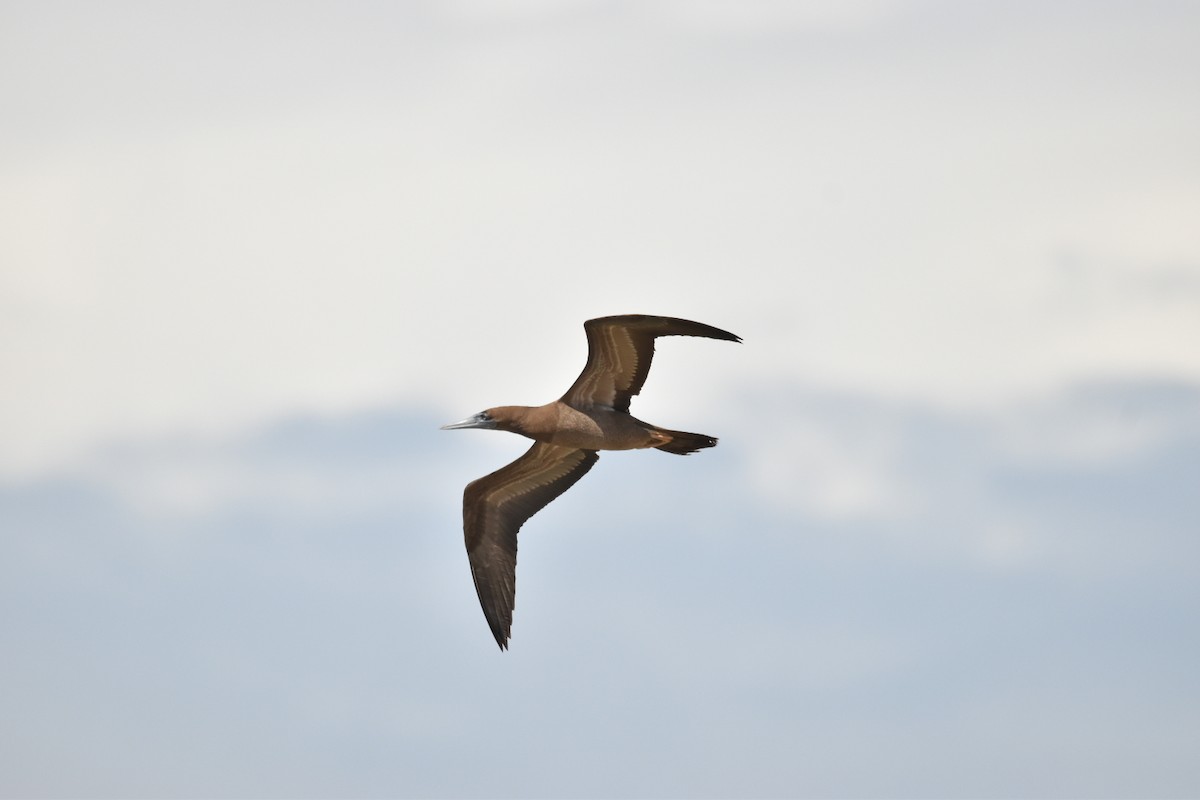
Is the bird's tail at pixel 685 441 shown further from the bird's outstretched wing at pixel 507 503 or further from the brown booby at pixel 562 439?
the bird's outstretched wing at pixel 507 503

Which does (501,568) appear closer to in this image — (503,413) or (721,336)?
(503,413)

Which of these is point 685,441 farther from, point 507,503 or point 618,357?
point 507,503

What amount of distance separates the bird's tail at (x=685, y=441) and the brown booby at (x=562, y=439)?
1cm

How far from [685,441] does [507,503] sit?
152 inches

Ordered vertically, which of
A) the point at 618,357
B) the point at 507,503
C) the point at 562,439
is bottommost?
the point at 507,503

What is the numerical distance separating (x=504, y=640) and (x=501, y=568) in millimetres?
1211

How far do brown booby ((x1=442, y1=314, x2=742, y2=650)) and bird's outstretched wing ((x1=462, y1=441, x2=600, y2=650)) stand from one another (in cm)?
1

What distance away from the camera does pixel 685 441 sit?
19.5m

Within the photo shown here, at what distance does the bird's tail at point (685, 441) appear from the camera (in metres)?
19.4

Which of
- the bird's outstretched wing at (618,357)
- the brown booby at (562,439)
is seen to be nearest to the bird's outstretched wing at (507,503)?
the brown booby at (562,439)

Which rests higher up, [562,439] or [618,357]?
[618,357]

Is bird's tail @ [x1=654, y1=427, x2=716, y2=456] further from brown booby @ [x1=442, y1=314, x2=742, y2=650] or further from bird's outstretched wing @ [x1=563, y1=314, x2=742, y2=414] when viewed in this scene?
bird's outstretched wing @ [x1=563, y1=314, x2=742, y2=414]

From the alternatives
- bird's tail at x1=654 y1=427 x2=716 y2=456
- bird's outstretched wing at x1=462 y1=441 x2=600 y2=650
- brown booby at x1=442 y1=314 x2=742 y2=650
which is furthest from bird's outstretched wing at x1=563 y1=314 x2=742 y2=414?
bird's outstretched wing at x1=462 y1=441 x2=600 y2=650

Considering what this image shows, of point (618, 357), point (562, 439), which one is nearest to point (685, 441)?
point (618, 357)
